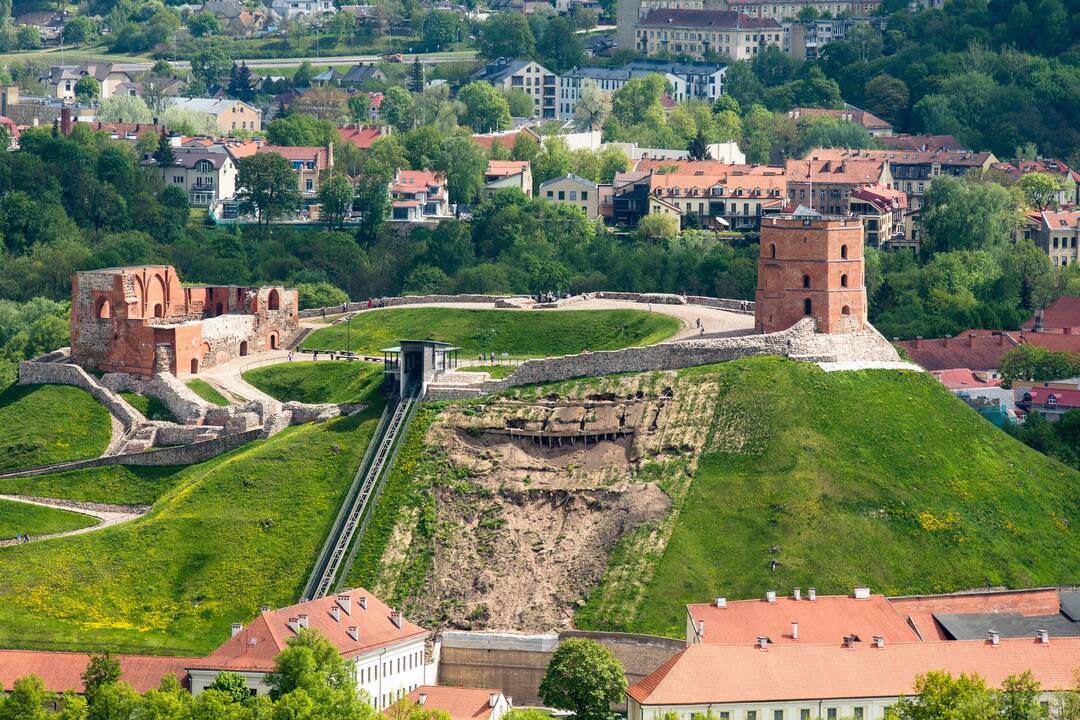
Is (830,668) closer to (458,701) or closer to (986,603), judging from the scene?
(458,701)

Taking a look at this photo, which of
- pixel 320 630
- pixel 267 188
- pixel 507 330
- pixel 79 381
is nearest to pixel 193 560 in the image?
pixel 320 630

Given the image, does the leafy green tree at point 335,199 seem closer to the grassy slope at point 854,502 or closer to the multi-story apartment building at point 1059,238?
the multi-story apartment building at point 1059,238

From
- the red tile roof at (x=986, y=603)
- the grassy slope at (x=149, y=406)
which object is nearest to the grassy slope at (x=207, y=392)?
the grassy slope at (x=149, y=406)

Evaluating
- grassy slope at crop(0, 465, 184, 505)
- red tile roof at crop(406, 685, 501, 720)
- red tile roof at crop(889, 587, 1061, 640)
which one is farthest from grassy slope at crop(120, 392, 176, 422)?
red tile roof at crop(889, 587, 1061, 640)

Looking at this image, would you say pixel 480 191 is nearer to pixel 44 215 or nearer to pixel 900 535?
pixel 44 215

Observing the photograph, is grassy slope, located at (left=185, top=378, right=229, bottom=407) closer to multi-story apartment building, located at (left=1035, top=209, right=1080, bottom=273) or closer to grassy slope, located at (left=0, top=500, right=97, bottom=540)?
grassy slope, located at (left=0, top=500, right=97, bottom=540)

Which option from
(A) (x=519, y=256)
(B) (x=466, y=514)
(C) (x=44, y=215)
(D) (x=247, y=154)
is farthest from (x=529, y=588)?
(D) (x=247, y=154)

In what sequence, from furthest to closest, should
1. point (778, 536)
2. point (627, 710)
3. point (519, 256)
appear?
point (519, 256) → point (778, 536) → point (627, 710)
